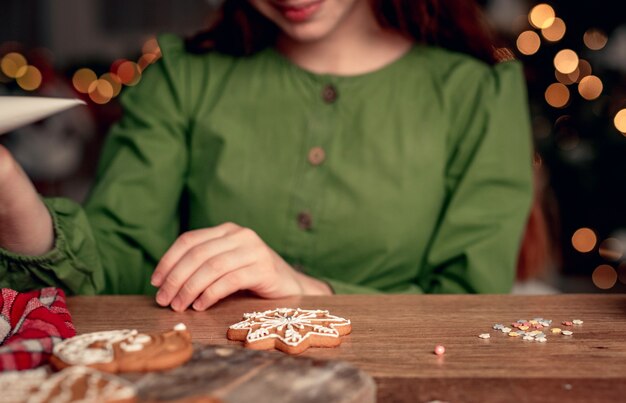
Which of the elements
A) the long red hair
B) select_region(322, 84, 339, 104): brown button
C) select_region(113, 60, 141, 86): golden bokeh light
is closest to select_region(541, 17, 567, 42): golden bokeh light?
the long red hair

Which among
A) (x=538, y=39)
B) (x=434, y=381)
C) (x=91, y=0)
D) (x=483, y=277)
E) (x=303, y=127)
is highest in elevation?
(x=91, y=0)

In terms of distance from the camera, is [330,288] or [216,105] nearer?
[330,288]

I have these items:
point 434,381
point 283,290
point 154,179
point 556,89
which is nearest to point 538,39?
point 556,89

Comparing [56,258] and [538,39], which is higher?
[538,39]

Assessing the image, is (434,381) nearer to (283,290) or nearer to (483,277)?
(283,290)

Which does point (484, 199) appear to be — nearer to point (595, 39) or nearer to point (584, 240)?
point (595, 39)

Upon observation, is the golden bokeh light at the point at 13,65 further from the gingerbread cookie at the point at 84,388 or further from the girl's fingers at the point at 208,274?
the gingerbread cookie at the point at 84,388

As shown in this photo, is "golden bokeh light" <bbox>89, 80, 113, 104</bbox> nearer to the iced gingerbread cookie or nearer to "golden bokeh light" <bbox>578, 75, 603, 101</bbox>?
A: "golden bokeh light" <bbox>578, 75, 603, 101</bbox>

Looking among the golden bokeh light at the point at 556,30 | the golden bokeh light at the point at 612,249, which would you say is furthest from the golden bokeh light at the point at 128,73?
the golden bokeh light at the point at 612,249

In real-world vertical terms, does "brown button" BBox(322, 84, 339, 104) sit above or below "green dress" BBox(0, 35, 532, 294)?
above
